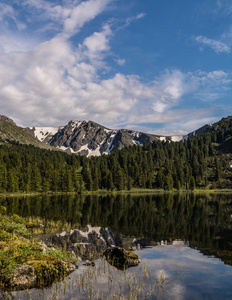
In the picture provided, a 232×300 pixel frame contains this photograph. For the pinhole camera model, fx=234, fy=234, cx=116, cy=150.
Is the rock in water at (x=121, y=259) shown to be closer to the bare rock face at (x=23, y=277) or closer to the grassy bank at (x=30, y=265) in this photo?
the grassy bank at (x=30, y=265)

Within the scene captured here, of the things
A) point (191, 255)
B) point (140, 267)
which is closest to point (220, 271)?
point (191, 255)

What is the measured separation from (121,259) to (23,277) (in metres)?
8.45

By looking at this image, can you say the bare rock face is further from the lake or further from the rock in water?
the rock in water

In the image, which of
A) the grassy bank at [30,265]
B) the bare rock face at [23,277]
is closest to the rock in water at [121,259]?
the grassy bank at [30,265]

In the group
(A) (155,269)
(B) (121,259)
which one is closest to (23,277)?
(B) (121,259)

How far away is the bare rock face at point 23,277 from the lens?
15383 millimetres

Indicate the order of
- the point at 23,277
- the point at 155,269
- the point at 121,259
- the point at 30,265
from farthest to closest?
the point at 121,259
the point at 155,269
the point at 30,265
the point at 23,277

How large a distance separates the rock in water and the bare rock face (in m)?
6.79

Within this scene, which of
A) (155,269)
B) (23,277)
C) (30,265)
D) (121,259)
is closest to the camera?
(23,277)

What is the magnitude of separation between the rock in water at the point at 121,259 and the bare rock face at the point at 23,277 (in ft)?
22.3

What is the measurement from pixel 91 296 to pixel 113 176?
166 m

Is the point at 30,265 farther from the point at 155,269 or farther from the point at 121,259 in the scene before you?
the point at 155,269

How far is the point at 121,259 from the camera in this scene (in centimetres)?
2083

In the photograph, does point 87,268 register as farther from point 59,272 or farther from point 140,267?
point 140,267
